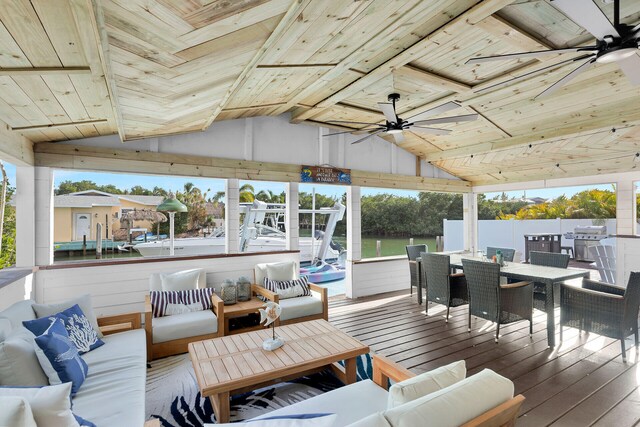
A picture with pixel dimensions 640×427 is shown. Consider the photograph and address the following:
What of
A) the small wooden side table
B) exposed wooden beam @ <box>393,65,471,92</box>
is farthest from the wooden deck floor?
exposed wooden beam @ <box>393,65,471,92</box>

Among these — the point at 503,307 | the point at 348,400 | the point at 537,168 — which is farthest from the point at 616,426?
the point at 537,168

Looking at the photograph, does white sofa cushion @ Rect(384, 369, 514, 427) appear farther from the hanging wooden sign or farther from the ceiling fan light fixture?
the hanging wooden sign

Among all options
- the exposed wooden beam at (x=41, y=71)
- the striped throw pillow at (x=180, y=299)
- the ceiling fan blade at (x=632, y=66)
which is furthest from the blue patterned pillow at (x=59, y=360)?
the ceiling fan blade at (x=632, y=66)

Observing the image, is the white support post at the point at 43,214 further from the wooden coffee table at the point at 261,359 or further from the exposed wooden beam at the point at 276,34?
the exposed wooden beam at the point at 276,34

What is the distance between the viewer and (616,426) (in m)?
2.24

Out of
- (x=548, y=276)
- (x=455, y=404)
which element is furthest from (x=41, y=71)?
(x=548, y=276)

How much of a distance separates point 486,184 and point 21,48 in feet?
25.9

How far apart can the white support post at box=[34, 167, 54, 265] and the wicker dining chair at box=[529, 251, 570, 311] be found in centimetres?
610

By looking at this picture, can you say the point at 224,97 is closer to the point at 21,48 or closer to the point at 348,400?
the point at 21,48

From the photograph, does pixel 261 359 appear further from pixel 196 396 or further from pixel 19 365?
pixel 19 365

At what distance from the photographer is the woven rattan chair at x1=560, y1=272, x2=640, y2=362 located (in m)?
3.06

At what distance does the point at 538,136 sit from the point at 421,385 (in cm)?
501

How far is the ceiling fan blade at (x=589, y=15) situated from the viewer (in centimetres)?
179

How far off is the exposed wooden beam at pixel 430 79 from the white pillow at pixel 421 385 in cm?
311
